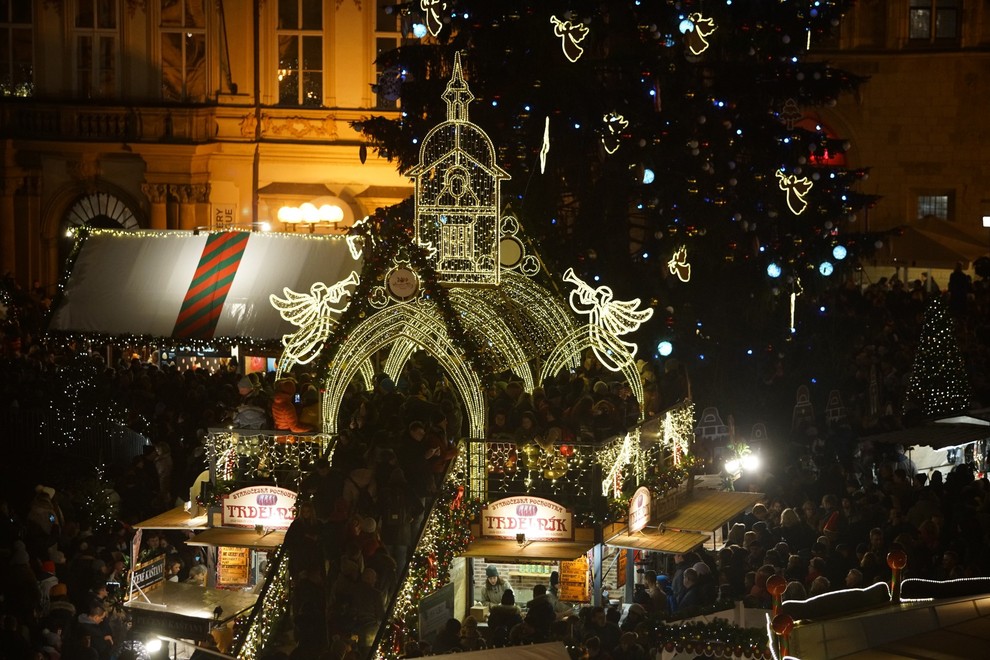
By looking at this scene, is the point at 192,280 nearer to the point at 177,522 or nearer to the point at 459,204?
the point at 177,522

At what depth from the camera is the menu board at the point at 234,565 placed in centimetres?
1864

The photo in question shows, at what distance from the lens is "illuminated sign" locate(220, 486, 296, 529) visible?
728 inches

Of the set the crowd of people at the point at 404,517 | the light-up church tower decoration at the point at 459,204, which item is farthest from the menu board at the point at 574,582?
the light-up church tower decoration at the point at 459,204

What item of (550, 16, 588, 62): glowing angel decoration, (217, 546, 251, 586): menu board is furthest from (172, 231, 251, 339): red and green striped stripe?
(217, 546, 251, 586): menu board

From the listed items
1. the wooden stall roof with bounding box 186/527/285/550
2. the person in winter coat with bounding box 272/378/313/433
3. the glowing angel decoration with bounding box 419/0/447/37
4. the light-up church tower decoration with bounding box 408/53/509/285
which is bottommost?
the wooden stall roof with bounding box 186/527/285/550

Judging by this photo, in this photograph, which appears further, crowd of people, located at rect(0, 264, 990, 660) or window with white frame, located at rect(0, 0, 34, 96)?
window with white frame, located at rect(0, 0, 34, 96)

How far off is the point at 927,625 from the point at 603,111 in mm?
15730

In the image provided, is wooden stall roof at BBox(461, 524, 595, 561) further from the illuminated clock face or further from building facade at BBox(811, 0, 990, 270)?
building facade at BBox(811, 0, 990, 270)

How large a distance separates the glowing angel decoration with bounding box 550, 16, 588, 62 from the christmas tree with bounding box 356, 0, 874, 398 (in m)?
0.02

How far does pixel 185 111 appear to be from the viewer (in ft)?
119

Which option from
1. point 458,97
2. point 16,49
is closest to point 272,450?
point 458,97

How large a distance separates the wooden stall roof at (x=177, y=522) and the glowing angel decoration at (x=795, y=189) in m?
11.4

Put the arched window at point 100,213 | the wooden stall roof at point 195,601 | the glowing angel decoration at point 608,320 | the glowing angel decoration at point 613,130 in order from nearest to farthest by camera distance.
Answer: the wooden stall roof at point 195,601 → the glowing angel decoration at point 608,320 → the glowing angel decoration at point 613,130 → the arched window at point 100,213

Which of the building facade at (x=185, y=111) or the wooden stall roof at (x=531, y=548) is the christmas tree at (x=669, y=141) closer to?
the wooden stall roof at (x=531, y=548)
